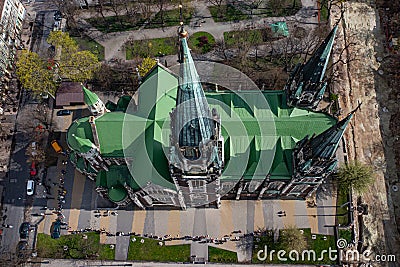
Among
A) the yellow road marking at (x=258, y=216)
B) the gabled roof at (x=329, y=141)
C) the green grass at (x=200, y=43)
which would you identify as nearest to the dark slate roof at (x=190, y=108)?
the gabled roof at (x=329, y=141)

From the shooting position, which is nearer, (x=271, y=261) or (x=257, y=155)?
(x=257, y=155)

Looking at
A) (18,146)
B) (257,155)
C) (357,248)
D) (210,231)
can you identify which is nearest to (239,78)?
(257,155)

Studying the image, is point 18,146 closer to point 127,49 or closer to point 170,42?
point 127,49

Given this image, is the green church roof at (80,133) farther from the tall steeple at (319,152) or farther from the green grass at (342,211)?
the green grass at (342,211)

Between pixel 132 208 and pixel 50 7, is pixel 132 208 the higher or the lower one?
the lower one

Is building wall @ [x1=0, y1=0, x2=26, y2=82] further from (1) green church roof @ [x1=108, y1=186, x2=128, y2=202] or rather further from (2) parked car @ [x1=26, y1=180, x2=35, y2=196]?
(1) green church roof @ [x1=108, y1=186, x2=128, y2=202]

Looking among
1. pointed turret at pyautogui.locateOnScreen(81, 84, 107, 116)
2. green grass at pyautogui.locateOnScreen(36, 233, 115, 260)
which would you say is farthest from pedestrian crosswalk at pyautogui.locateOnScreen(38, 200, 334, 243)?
pointed turret at pyautogui.locateOnScreen(81, 84, 107, 116)
